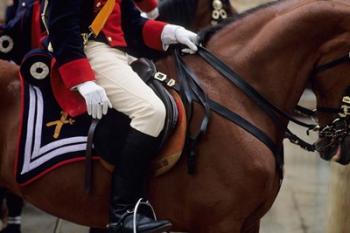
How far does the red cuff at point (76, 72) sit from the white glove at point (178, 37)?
47 cm

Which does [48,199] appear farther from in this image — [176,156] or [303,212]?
[303,212]

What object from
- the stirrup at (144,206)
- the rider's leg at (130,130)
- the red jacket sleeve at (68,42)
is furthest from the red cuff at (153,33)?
the stirrup at (144,206)

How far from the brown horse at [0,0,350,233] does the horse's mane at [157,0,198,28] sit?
5.50 feet

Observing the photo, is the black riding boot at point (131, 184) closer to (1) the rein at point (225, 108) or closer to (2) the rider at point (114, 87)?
(2) the rider at point (114, 87)

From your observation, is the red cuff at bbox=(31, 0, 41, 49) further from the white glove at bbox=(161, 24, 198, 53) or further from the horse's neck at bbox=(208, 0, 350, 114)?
the horse's neck at bbox=(208, 0, 350, 114)

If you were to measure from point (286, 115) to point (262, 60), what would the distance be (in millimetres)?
253

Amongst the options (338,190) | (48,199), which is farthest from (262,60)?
(338,190)

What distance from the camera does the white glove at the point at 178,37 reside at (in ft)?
9.98

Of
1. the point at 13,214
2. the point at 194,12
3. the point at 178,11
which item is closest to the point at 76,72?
the point at 13,214

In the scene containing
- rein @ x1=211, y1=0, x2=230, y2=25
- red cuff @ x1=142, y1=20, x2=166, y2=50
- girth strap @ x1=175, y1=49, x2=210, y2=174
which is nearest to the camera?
girth strap @ x1=175, y1=49, x2=210, y2=174

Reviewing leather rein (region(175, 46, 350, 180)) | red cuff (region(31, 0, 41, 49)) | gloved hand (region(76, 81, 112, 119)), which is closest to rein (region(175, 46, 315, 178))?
leather rein (region(175, 46, 350, 180))

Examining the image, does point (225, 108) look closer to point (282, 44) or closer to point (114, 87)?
point (282, 44)

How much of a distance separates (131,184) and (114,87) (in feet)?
1.32

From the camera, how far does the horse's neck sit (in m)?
2.79
